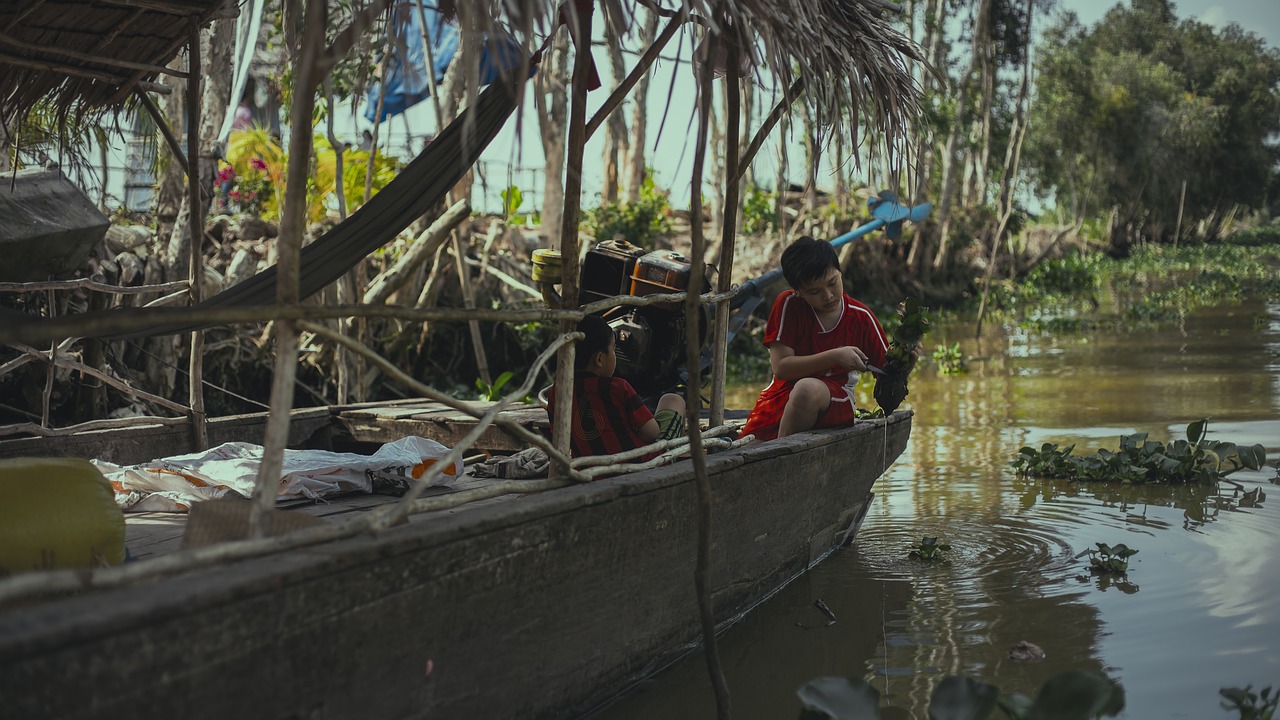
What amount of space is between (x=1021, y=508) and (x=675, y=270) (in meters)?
2.52

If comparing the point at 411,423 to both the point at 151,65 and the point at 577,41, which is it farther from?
the point at 577,41

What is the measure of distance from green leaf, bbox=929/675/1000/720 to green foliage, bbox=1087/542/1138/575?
2164 millimetres

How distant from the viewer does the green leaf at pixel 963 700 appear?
2537 mm

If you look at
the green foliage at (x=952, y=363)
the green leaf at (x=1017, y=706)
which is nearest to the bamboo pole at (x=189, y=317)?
the green leaf at (x=1017, y=706)

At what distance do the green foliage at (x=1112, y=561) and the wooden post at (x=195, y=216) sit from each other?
159 inches

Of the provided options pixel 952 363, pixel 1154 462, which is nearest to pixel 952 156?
pixel 952 363

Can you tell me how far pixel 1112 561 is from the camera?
14.8 feet

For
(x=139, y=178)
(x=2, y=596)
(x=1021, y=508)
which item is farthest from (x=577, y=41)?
(x=139, y=178)

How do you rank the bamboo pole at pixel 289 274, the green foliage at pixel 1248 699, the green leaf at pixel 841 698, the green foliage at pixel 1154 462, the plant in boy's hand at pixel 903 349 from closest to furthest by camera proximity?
the bamboo pole at pixel 289 274 → the green leaf at pixel 841 698 → the green foliage at pixel 1248 699 → the plant in boy's hand at pixel 903 349 → the green foliage at pixel 1154 462

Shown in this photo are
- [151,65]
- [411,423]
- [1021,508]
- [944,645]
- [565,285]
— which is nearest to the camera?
[565,285]

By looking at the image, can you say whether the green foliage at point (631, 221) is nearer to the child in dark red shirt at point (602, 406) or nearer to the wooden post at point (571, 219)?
the child in dark red shirt at point (602, 406)

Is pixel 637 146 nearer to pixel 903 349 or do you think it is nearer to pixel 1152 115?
pixel 903 349

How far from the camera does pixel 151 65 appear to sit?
4.63 meters

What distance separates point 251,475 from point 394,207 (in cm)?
121
